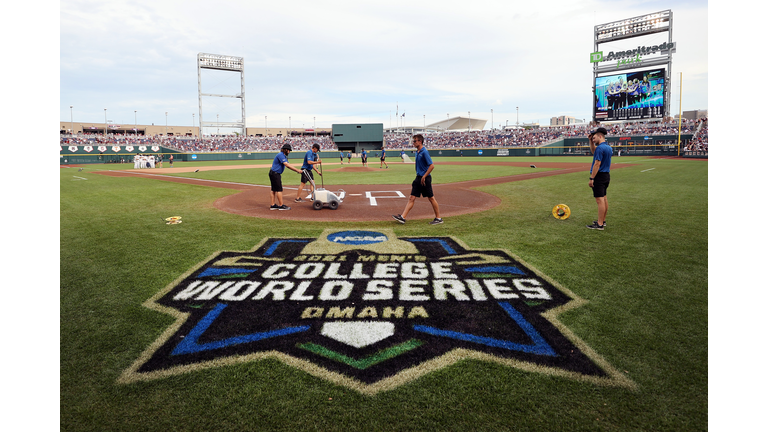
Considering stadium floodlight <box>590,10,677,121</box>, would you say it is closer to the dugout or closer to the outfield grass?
the dugout

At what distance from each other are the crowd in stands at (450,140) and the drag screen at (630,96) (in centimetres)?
216

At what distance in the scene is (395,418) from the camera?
256 centimetres

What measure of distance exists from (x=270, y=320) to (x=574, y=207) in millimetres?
9852

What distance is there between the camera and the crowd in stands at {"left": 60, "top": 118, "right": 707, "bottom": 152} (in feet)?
175

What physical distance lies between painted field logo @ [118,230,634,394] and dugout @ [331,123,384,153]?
73.3 metres

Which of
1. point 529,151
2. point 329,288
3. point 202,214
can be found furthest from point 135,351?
point 529,151

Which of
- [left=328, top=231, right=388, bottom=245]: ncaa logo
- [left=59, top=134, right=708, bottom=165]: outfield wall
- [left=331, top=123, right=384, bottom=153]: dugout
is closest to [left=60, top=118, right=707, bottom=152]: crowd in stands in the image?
[left=59, top=134, right=708, bottom=165]: outfield wall

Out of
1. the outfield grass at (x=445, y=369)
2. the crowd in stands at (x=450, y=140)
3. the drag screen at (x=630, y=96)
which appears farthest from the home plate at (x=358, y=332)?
the drag screen at (x=630, y=96)

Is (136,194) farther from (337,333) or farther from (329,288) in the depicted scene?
(337,333)

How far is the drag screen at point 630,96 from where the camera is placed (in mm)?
55281

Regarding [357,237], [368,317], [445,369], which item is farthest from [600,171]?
[445,369]

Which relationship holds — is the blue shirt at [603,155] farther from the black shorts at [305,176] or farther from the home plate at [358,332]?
the black shorts at [305,176]

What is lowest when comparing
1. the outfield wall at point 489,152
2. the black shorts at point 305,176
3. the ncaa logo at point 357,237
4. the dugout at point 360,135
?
the ncaa logo at point 357,237

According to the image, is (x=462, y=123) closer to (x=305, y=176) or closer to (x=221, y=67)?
(x=221, y=67)
